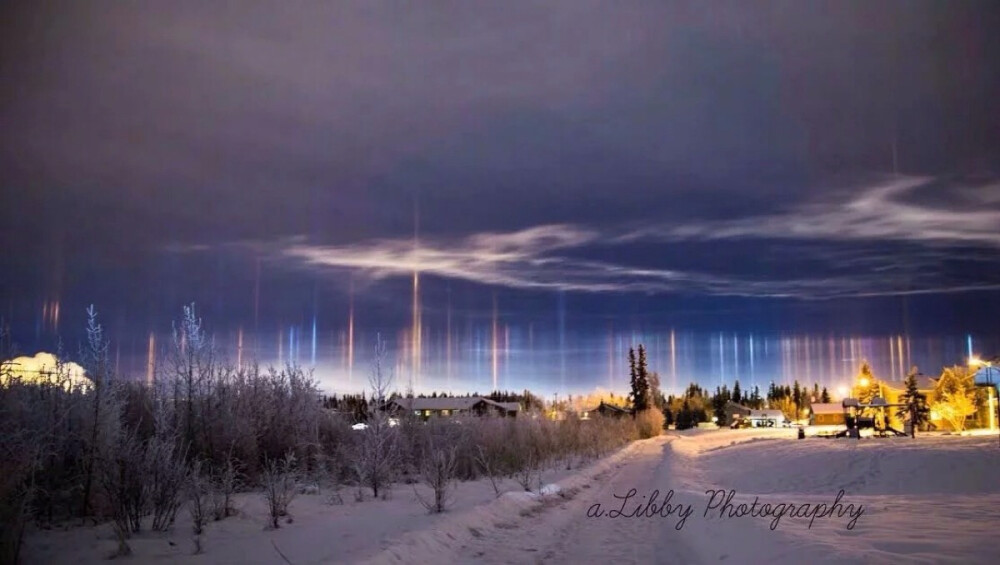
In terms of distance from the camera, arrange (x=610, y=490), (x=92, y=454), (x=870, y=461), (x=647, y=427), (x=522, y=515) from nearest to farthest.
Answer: (x=92, y=454) → (x=522, y=515) → (x=610, y=490) → (x=870, y=461) → (x=647, y=427)

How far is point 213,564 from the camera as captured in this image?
9836mm

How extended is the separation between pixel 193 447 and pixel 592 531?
396 inches

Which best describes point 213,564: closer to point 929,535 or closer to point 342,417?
point 929,535

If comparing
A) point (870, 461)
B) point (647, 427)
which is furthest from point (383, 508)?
point (647, 427)

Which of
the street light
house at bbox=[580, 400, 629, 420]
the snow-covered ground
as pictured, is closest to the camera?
the snow-covered ground

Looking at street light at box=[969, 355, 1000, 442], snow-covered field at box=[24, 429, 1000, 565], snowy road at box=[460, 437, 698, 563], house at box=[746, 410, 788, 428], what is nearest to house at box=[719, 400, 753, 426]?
house at box=[746, 410, 788, 428]

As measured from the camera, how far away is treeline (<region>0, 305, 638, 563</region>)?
1219 cm

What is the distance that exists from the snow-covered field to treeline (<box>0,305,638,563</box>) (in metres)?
0.62

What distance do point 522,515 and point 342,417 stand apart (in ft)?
37.1

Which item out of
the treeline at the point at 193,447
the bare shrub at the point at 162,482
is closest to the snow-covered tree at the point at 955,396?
the treeline at the point at 193,447

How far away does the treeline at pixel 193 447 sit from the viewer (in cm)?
1219

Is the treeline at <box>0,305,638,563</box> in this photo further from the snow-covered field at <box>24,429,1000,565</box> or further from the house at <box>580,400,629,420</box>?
the house at <box>580,400,629,420</box>

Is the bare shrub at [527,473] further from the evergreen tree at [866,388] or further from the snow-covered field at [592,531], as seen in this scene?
the evergreen tree at [866,388]

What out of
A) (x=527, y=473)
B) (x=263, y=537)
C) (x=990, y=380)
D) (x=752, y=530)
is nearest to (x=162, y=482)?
(x=263, y=537)
